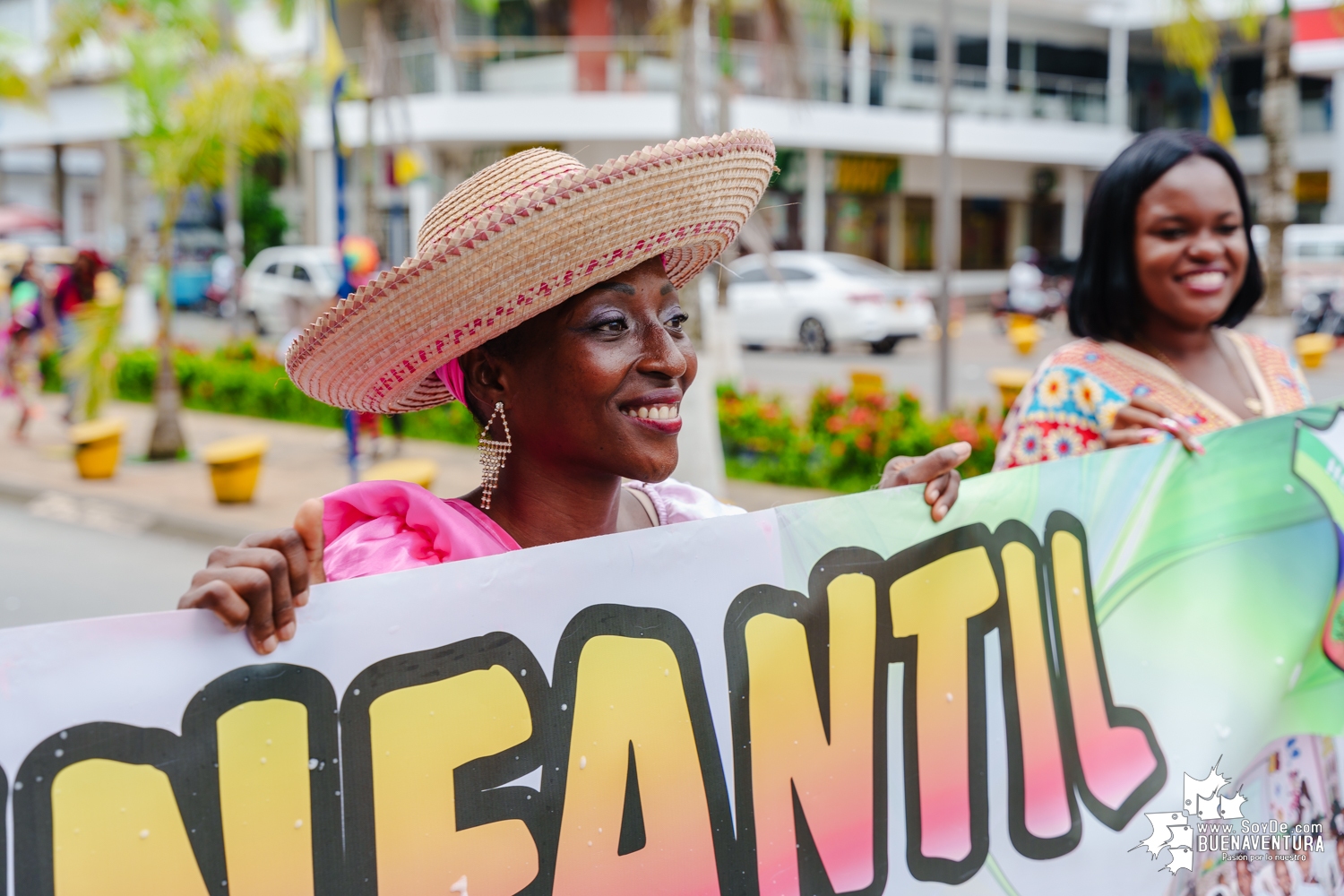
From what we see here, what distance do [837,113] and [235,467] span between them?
71.1ft

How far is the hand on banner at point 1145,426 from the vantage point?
7.94ft

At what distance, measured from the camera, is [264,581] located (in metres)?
1.43

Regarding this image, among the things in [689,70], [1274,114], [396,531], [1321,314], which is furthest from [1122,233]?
[1321,314]

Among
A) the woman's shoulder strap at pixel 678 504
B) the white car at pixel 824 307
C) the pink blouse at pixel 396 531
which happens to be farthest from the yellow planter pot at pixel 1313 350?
the pink blouse at pixel 396 531

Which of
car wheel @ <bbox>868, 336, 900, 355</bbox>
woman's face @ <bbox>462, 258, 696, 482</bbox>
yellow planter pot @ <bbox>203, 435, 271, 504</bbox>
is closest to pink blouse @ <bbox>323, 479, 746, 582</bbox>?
woman's face @ <bbox>462, 258, 696, 482</bbox>

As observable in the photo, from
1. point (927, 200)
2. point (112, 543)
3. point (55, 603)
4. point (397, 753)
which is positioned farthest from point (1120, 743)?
point (927, 200)

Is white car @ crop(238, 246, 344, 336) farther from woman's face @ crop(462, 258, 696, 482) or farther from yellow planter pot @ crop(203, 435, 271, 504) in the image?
woman's face @ crop(462, 258, 696, 482)

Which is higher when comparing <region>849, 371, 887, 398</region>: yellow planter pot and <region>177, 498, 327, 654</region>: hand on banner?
<region>177, 498, 327, 654</region>: hand on banner

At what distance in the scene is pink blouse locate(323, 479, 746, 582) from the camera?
170 cm

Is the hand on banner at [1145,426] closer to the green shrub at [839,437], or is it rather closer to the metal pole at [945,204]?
the green shrub at [839,437]

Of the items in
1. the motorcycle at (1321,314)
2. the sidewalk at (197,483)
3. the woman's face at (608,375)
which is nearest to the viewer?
the woman's face at (608,375)

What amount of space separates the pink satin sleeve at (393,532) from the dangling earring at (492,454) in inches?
4.1

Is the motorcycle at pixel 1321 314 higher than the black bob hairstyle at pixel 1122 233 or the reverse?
the reverse

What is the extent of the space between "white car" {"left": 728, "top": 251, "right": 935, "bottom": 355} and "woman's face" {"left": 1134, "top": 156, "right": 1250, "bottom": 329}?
16.9 metres
